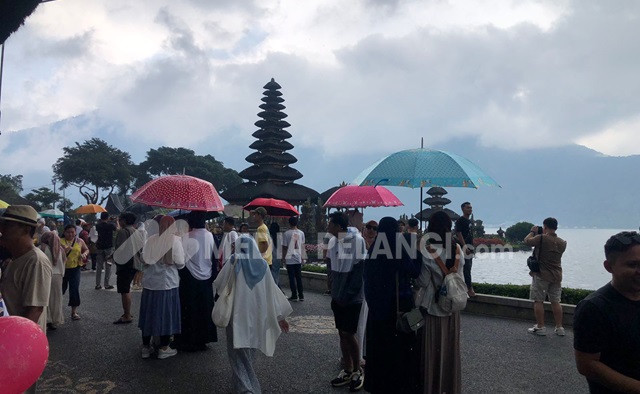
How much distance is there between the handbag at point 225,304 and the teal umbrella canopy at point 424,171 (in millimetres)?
2139

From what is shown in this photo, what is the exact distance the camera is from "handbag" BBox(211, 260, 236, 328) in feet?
15.3


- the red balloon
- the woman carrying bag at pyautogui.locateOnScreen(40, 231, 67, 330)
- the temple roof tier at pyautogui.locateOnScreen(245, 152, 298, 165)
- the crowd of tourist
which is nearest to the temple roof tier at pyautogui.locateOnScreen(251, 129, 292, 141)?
the temple roof tier at pyautogui.locateOnScreen(245, 152, 298, 165)

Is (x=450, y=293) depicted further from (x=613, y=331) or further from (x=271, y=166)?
(x=271, y=166)

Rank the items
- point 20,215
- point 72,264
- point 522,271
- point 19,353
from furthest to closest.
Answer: point 522,271 < point 72,264 < point 20,215 < point 19,353

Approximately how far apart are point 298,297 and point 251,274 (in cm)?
599

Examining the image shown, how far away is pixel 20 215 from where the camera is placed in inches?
128

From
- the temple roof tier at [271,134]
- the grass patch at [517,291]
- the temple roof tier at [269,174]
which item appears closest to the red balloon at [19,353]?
the grass patch at [517,291]

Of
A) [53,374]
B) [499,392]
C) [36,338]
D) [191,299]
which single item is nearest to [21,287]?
[36,338]

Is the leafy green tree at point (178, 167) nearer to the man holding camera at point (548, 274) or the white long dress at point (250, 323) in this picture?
the man holding camera at point (548, 274)

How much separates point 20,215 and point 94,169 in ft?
197

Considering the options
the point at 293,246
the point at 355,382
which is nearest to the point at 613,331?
the point at 355,382

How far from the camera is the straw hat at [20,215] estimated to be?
127 inches

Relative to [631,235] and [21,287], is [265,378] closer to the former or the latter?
[21,287]

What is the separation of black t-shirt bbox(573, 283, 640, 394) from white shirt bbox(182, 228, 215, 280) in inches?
194
